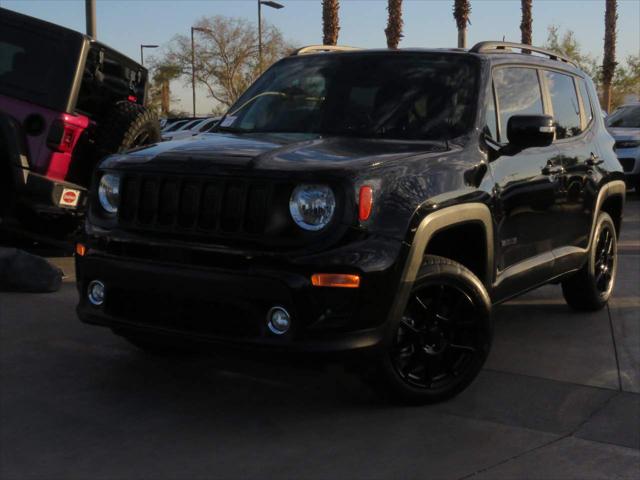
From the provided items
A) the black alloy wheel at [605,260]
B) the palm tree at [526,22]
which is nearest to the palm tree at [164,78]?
the palm tree at [526,22]

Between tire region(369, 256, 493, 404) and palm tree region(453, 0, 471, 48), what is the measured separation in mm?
26659

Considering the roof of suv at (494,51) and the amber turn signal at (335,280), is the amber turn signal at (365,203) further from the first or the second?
the roof of suv at (494,51)

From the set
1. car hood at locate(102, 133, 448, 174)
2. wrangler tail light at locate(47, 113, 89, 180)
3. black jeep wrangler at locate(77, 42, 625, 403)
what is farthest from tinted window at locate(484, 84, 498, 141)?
wrangler tail light at locate(47, 113, 89, 180)

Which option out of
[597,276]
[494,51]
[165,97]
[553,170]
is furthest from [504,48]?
[165,97]

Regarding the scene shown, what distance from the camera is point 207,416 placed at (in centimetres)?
421

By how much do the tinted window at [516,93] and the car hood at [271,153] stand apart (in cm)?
76

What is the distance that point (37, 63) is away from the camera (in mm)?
7875

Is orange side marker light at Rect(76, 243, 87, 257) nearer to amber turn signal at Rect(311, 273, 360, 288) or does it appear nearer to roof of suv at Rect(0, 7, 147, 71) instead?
amber turn signal at Rect(311, 273, 360, 288)

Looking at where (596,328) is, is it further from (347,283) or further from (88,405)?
(88,405)

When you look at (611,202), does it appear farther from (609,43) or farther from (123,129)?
(609,43)

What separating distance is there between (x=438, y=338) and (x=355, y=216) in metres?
0.93

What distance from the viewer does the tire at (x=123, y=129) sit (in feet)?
25.9

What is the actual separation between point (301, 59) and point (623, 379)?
2713 mm

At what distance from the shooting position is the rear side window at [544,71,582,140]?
5824 millimetres
